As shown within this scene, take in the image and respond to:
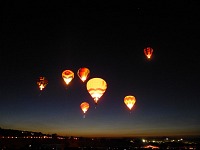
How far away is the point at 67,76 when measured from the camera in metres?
21.5

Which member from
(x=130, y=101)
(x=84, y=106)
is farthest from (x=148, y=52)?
(x=84, y=106)

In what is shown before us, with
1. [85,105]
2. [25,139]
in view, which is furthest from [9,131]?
[85,105]

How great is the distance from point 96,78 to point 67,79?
15.8 ft

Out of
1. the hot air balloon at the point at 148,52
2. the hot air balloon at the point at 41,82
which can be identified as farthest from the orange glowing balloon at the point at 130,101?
the hot air balloon at the point at 41,82

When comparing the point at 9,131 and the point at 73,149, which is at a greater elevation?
the point at 9,131

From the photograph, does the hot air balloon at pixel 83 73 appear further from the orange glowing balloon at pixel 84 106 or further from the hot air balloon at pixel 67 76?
the orange glowing balloon at pixel 84 106

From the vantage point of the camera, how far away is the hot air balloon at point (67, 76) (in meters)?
21.6

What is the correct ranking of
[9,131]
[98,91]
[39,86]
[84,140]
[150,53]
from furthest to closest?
[84,140]
[9,131]
[39,86]
[150,53]
[98,91]

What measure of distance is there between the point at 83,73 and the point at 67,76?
1.35m

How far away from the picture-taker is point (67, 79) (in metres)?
21.6

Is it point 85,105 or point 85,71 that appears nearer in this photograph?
point 85,71

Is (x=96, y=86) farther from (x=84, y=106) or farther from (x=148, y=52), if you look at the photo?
(x=84, y=106)

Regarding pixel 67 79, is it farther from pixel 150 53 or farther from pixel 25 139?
pixel 25 139

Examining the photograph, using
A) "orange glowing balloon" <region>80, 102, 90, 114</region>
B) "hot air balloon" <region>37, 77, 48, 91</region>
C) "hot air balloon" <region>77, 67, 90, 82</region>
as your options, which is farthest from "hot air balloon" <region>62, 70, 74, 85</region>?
"orange glowing balloon" <region>80, 102, 90, 114</region>
